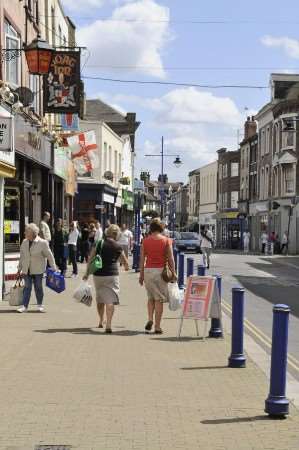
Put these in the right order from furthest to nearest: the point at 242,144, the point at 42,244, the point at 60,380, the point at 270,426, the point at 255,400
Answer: the point at 242,144 < the point at 42,244 < the point at 60,380 < the point at 255,400 < the point at 270,426

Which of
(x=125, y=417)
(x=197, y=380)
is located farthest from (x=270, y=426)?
(x=197, y=380)

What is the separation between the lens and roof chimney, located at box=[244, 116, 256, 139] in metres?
68.6

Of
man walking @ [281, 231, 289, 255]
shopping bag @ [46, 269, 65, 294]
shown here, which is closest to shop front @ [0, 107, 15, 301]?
shopping bag @ [46, 269, 65, 294]

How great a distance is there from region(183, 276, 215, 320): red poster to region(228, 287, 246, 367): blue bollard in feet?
5.83

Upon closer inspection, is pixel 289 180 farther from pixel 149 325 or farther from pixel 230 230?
pixel 149 325

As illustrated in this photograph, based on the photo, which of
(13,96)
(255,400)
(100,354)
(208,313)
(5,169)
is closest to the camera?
(255,400)

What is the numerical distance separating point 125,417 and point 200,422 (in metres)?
0.64

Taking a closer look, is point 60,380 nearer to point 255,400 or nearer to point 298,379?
point 255,400

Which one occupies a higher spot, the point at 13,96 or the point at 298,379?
the point at 13,96

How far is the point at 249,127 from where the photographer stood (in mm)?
70062

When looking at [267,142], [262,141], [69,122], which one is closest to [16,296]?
[69,122]

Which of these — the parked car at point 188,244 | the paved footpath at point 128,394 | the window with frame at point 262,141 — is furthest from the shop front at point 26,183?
the window with frame at point 262,141

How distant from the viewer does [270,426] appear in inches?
233

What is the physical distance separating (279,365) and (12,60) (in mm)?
13447
